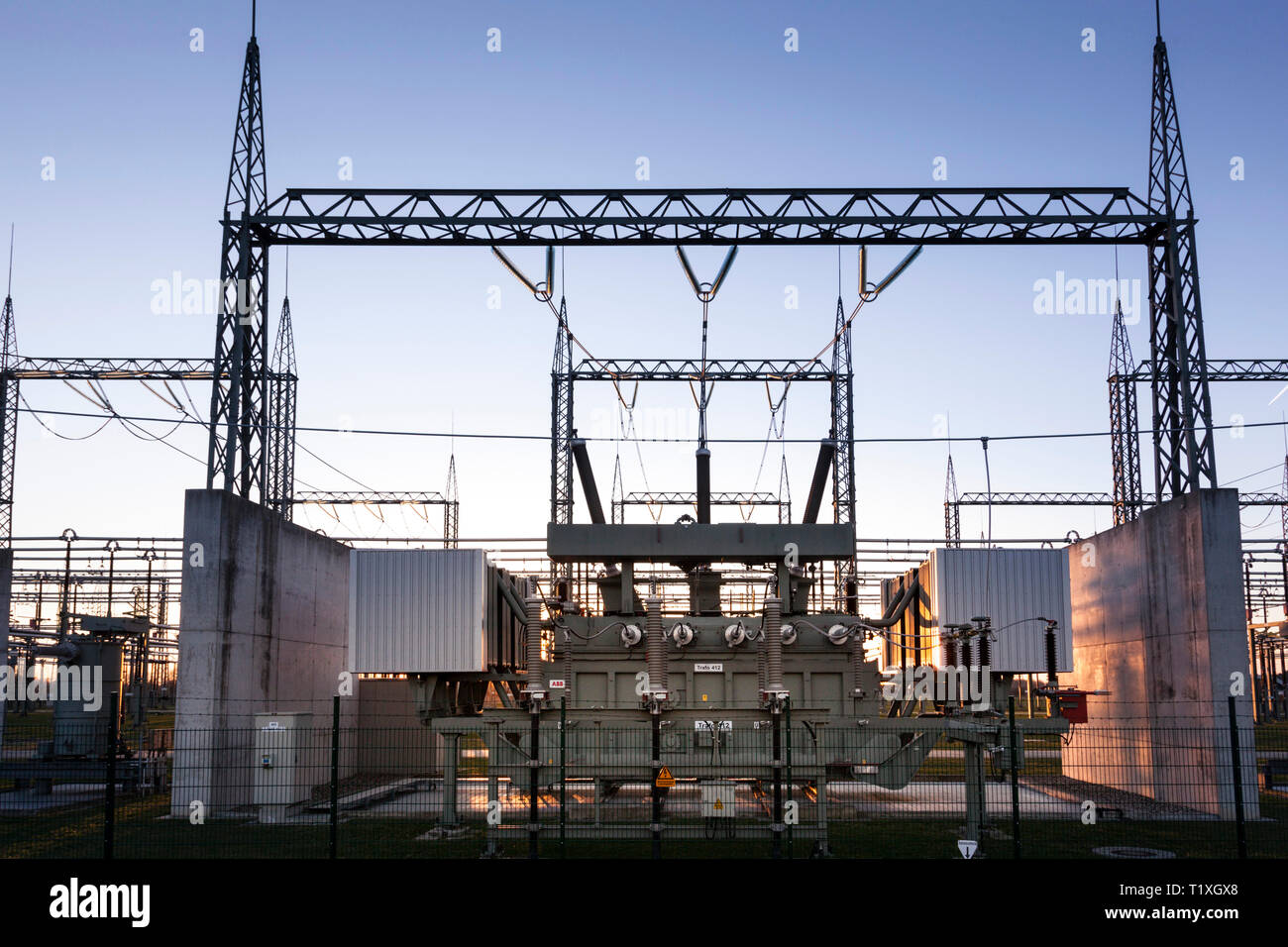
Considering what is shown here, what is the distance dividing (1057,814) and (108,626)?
2579cm

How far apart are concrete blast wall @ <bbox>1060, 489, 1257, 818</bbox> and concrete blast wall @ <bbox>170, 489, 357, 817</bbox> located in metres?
17.5

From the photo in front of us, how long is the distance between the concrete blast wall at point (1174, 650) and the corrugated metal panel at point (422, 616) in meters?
12.6

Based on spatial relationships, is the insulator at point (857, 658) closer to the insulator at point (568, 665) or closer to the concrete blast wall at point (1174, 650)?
the concrete blast wall at point (1174, 650)

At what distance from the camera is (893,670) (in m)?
27.4

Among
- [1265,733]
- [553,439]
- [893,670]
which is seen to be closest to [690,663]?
[893,670]

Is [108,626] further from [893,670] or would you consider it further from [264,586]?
[893,670]

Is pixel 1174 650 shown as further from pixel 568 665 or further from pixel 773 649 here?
pixel 568 665

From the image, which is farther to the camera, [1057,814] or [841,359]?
[841,359]

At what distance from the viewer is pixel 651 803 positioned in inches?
882

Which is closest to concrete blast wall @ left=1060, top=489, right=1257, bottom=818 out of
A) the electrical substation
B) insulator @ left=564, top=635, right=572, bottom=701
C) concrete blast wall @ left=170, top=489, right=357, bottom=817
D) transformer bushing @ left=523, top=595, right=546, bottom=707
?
the electrical substation

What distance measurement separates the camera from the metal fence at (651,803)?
18344 millimetres

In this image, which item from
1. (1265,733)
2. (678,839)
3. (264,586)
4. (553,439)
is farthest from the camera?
(1265,733)

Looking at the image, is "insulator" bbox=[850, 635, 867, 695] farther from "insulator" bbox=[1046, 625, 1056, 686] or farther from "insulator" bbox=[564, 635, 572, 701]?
"insulator" bbox=[564, 635, 572, 701]

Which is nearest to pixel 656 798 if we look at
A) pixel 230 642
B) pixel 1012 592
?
pixel 1012 592
